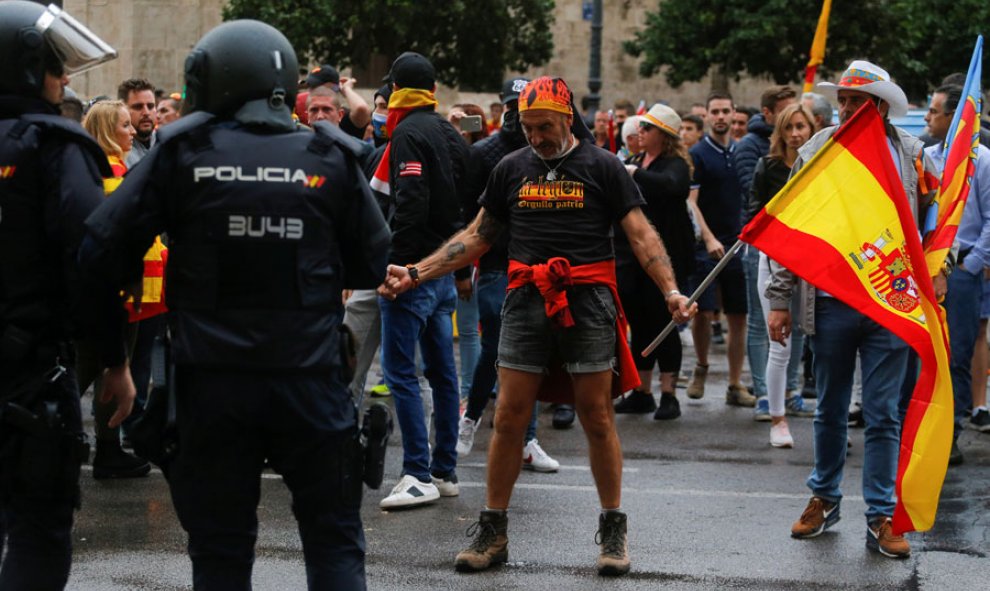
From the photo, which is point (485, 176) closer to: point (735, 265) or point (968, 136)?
point (968, 136)

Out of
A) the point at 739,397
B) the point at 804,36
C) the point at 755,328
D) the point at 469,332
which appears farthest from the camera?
the point at 804,36

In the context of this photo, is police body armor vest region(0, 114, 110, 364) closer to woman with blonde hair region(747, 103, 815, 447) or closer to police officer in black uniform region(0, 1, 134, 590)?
police officer in black uniform region(0, 1, 134, 590)

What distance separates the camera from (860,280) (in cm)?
636

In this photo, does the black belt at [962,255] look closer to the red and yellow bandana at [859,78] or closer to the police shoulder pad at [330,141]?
the red and yellow bandana at [859,78]

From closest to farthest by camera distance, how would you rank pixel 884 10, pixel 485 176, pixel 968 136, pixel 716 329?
pixel 968 136 → pixel 485 176 → pixel 716 329 → pixel 884 10

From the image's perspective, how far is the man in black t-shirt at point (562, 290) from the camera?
244 inches

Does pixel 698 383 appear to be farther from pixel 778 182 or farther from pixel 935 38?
pixel 935 38

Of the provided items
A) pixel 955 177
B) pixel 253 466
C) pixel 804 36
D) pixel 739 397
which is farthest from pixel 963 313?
pixel 804 36

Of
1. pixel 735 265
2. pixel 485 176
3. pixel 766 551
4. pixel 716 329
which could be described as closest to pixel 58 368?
pixel 766 551

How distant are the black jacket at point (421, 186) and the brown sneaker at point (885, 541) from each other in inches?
95.8

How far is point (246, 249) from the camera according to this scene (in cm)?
419

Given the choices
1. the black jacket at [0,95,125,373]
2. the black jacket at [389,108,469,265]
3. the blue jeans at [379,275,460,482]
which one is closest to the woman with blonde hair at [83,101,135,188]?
the black jacket at [389,108,469,265]

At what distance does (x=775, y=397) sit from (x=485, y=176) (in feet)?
7.59

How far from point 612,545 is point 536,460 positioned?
86.2 inches
